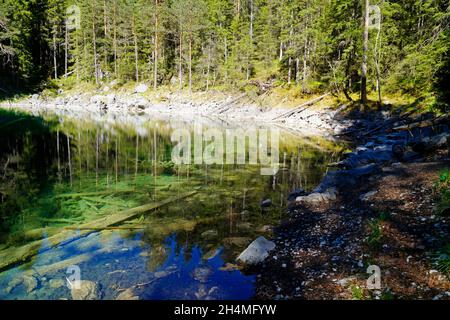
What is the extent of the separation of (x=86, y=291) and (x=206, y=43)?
188 ft

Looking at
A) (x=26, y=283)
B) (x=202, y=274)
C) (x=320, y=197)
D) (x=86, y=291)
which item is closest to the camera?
(x=86, y=291)

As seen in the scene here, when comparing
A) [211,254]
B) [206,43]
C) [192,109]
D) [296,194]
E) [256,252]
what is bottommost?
[211,254]

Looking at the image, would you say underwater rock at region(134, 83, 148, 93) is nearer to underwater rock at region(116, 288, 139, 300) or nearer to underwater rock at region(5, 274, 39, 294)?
underwater rock at region(5, 274, 39, 294)

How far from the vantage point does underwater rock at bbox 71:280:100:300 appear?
6762 millimetres

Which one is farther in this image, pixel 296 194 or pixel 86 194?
pixel 86 194

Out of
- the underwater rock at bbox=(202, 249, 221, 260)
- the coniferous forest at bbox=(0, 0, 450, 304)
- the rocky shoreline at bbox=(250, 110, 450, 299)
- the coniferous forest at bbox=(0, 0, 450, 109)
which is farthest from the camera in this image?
the coniferous forest at bbox=(0, 0, 450, 109)

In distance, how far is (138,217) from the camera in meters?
11.0

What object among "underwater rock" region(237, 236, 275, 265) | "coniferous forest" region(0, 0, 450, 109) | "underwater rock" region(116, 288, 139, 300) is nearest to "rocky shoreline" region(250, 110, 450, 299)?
"underwater rock" region(237, 236, 275, 265)

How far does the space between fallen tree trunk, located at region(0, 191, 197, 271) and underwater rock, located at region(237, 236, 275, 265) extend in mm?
4532

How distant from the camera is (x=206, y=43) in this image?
59.3 metres

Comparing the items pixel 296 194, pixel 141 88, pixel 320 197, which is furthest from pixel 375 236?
pixel 141 88

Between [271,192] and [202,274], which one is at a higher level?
[271,192]

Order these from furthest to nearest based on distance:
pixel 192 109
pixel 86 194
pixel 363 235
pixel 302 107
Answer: pixel 192 109 < pixel 302 107 < pixel 86 194 < pixel 363 235

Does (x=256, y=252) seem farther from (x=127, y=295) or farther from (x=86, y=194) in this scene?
(x=86, y=194)
